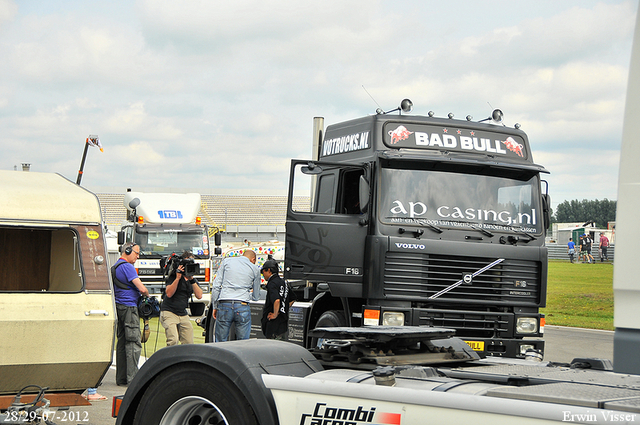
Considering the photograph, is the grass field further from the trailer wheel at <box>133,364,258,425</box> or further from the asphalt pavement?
the trailer wheel at <box>133,364,258,425</box>

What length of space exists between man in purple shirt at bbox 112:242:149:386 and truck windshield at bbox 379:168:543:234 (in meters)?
3.28

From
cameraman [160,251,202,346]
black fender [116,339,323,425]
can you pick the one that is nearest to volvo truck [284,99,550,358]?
cameraman [160,251,202,346]

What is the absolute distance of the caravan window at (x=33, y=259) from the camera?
7855 mm

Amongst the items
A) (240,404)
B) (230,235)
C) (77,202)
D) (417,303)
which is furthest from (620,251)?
(230,235)

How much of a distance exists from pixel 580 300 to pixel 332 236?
17.0m

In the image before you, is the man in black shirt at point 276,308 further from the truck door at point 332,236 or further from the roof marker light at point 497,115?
the roof marker light at point 497,115

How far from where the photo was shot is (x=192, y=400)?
161 inches

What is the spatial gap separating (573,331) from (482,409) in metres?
15.3

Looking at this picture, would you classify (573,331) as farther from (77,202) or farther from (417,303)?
(77,202)

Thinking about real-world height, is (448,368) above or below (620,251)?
below

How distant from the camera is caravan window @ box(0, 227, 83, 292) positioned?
786 cm

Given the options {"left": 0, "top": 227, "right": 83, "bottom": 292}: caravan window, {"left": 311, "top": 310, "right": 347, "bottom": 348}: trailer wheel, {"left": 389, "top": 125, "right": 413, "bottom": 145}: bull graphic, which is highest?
{"left": 389, "top": 125, "right": 413, "bottom": 145}: bull graphic

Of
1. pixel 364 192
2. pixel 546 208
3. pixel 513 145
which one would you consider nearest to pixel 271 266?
pixel 364 192

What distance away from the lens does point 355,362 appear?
13.9 ft
